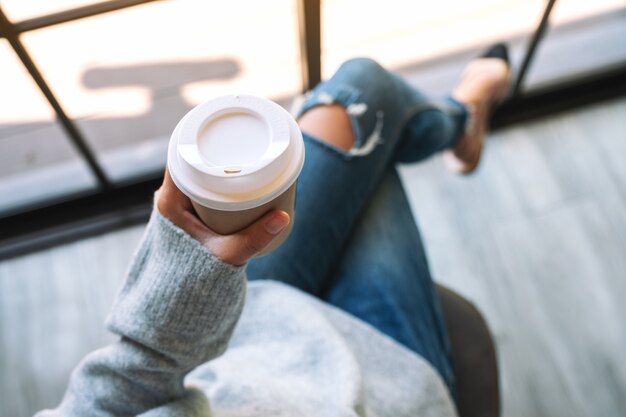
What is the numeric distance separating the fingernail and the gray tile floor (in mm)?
773

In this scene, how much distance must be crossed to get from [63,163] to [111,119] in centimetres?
14

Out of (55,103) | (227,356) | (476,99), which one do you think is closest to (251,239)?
(227,356)

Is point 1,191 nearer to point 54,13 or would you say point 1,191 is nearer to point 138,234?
point 138,234

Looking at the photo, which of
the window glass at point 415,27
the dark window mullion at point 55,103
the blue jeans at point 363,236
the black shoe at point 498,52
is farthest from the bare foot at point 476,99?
the dark window mullion at point 55,103

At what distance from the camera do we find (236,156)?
16.7 inches

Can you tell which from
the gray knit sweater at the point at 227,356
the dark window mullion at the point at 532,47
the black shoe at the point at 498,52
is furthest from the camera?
the black shoe at the point at 498,52

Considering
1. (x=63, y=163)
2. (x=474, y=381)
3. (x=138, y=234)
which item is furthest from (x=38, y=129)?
(x=474, y=381)

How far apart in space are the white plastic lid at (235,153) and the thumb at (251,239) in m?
0.04

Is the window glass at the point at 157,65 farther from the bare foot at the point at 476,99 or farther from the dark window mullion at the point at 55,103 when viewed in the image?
the bare foot at the point at 476,99

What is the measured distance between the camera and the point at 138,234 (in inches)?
47.1

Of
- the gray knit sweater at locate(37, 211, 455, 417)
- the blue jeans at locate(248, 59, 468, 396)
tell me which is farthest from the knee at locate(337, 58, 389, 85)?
the gray knit sweater at locate(37, 211, 455, 417)

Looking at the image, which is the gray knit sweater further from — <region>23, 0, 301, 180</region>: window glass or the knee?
<region>23, 0, 301, 180</region>: window glass

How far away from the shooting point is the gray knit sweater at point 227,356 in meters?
0.51

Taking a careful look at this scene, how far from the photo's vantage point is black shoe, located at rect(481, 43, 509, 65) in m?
1.19
